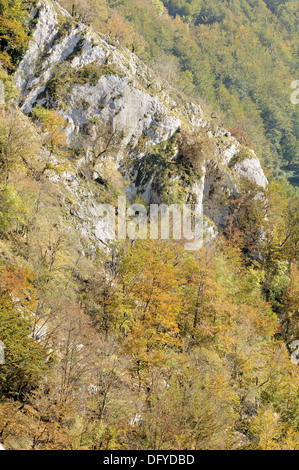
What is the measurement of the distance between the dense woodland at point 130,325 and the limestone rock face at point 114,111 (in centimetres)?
216

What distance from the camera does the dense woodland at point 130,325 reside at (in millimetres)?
12461

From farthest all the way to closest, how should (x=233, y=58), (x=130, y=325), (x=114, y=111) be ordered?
(x=233, y=58) → (x=114, y=111) → (x=130, y=325)

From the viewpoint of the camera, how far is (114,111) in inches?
1335

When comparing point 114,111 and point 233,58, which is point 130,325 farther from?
point 233,58

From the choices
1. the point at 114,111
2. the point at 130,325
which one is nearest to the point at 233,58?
the point at 114,111

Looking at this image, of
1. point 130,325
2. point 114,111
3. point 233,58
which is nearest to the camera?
point 130,325

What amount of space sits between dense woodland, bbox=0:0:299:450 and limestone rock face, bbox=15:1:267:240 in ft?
7.09

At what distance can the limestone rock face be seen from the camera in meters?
31.1

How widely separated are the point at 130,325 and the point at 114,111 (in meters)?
23.4
